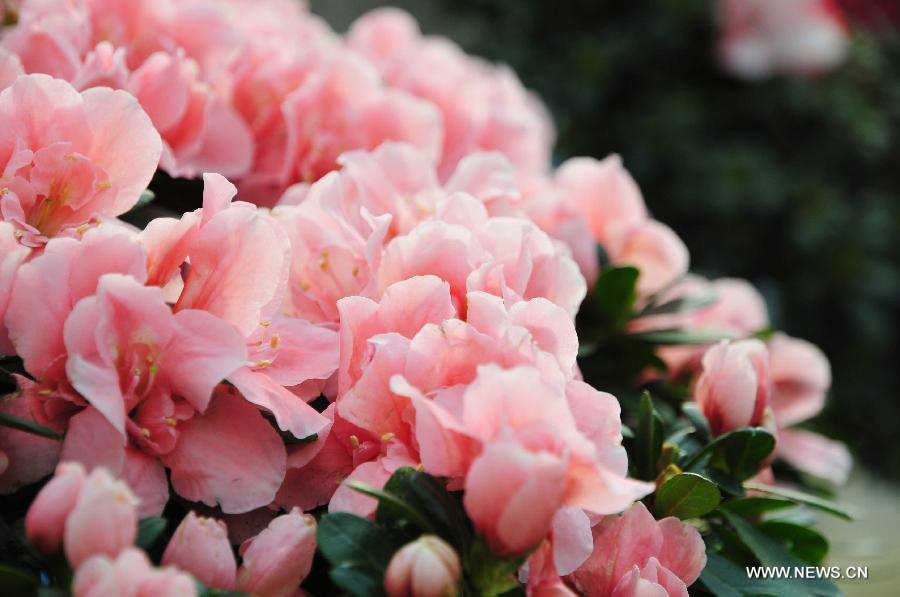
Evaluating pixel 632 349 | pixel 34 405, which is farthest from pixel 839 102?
pixel 34 405

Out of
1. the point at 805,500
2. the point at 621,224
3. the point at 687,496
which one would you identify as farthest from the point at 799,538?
the point at 621,224

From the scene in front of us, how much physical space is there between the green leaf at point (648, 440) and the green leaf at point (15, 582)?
387mm

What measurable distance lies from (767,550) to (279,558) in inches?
13.4

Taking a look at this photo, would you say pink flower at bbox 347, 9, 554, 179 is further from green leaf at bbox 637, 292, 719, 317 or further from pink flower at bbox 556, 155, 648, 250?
green leaf at bbox 637, 292, 719, 317

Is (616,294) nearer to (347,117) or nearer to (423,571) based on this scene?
(347,117)

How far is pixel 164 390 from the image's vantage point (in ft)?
1.89

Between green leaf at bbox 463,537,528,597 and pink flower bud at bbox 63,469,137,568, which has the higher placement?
pink flower bud at bbox 63,469,137,568

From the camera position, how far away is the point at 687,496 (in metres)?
0.64

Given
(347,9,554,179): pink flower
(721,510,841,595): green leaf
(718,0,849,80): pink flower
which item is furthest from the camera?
(718,0,849,80): pink flower

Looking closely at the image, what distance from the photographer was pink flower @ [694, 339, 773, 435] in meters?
0.73

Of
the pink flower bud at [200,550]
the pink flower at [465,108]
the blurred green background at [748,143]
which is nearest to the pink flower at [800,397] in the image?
the pink flower at [465,108]

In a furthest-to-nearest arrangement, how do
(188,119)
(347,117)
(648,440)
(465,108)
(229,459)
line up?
(465,108) < (347,117) < (188,119) < (648,440) < (229,459)

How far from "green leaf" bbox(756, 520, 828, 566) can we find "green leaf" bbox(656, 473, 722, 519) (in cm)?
12

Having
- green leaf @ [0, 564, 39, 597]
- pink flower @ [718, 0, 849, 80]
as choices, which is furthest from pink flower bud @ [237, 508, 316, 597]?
pink flower @ [718, 0, 849, 80]
